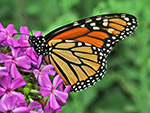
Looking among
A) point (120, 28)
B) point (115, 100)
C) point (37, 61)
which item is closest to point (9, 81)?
point (37, 61)

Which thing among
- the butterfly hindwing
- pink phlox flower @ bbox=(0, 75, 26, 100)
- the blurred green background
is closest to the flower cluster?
pink phlox flower @ bbox=(0, 75, 26, 100)

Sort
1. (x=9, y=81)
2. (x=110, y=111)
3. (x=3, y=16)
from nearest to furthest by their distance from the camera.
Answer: (x=9, y=81)
(x=110, y=111)
(x=3, y=16)

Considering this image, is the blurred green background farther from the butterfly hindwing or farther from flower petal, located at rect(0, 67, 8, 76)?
flower petal, located at rect(0, 67, 8, 76)

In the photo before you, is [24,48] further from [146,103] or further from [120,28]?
[146,103]

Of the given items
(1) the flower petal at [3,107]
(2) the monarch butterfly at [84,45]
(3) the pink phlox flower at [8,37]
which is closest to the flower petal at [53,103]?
(1) the flower petal at [3,107]

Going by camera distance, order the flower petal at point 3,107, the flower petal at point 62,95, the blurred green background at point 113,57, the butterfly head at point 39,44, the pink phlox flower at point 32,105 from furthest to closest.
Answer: the blurred green background at point 113,57 < the butterfly head at point 39,44 < the flower petal at point 62,95 < the pink phlox flower at point 32,105 < the flower petal at point 3,107

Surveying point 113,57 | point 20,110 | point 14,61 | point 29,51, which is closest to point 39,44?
point 29,51

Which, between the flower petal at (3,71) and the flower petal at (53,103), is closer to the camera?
the flower petal at (3,71)

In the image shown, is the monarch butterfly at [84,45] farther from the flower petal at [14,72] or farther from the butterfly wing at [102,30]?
the flower petal at [14,72]

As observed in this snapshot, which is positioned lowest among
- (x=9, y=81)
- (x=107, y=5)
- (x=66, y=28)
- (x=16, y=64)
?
(x=9, y=81)
